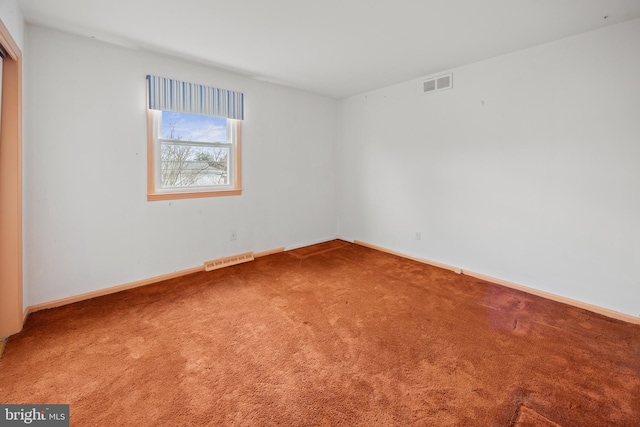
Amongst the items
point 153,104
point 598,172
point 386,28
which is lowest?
point 598,172

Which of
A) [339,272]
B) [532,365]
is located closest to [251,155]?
[339,272]

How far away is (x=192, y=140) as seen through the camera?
3586 mm

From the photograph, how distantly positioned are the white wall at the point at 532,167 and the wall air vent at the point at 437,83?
0.31ft

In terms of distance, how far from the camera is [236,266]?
3904 millimetres

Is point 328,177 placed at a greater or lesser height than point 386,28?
lesser

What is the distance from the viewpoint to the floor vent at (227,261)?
3.76 m

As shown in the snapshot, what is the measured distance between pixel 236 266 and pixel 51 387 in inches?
88.6

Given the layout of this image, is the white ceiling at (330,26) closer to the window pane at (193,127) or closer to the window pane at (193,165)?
the window pane at (193,127)

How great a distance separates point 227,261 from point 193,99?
6.87 feet

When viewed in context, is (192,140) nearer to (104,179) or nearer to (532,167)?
(104,179)

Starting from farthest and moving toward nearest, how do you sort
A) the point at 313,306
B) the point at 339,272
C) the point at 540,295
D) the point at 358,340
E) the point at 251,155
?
the point at 251,155
the point at 339,272
the point at 540,295
the point at 313,306
the point at 358,340

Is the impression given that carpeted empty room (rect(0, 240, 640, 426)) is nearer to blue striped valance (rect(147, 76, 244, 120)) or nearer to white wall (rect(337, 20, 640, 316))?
white wall (rect(337, 20, 640, 316))

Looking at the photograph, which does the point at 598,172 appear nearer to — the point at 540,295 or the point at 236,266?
the point at 540,295

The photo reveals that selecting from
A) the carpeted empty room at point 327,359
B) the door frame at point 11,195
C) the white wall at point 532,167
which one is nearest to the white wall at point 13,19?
the door frame at point 11,195
